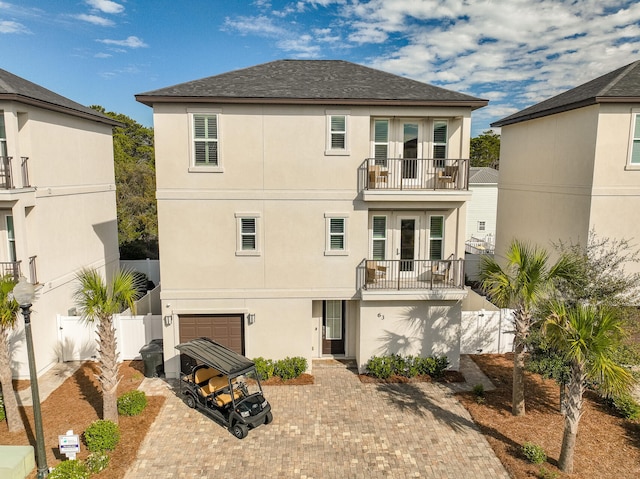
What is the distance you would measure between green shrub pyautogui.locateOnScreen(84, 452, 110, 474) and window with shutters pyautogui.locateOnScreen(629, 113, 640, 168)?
1766 centimetres

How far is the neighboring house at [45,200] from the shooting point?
A: 42.6ft

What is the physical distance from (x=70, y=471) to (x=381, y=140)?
1200 centimetres

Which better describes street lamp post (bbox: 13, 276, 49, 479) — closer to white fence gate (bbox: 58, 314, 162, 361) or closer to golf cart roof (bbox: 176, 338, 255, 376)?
golf cart roof (bbox: 176, 338, 255, 376)

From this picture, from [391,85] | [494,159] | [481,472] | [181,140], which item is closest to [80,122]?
[181,140]

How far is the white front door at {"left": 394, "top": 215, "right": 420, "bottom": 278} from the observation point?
46.8 ft

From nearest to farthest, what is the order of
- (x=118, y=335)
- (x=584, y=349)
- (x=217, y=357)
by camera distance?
(x=584, y=349), (x=217, y=357), (x=118, y=335)

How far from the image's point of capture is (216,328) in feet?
45.5

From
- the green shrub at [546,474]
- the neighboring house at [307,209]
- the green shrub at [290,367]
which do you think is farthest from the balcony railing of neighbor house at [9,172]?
the green shrub at [546,474]

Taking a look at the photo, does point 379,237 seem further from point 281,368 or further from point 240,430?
point 240,430

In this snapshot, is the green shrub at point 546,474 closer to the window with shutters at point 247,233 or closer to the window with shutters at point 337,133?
the window with shutters at point 247,233

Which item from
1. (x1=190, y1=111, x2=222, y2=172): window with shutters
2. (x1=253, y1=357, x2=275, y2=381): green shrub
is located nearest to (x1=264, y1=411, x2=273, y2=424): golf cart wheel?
(x1=253, y1=357, x2=275, y2=381): green shrub

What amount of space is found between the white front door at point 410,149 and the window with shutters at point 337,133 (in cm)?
205

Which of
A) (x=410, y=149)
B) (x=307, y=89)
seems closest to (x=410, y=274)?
(x=410, y=149)

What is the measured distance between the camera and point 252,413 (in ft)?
35.0
